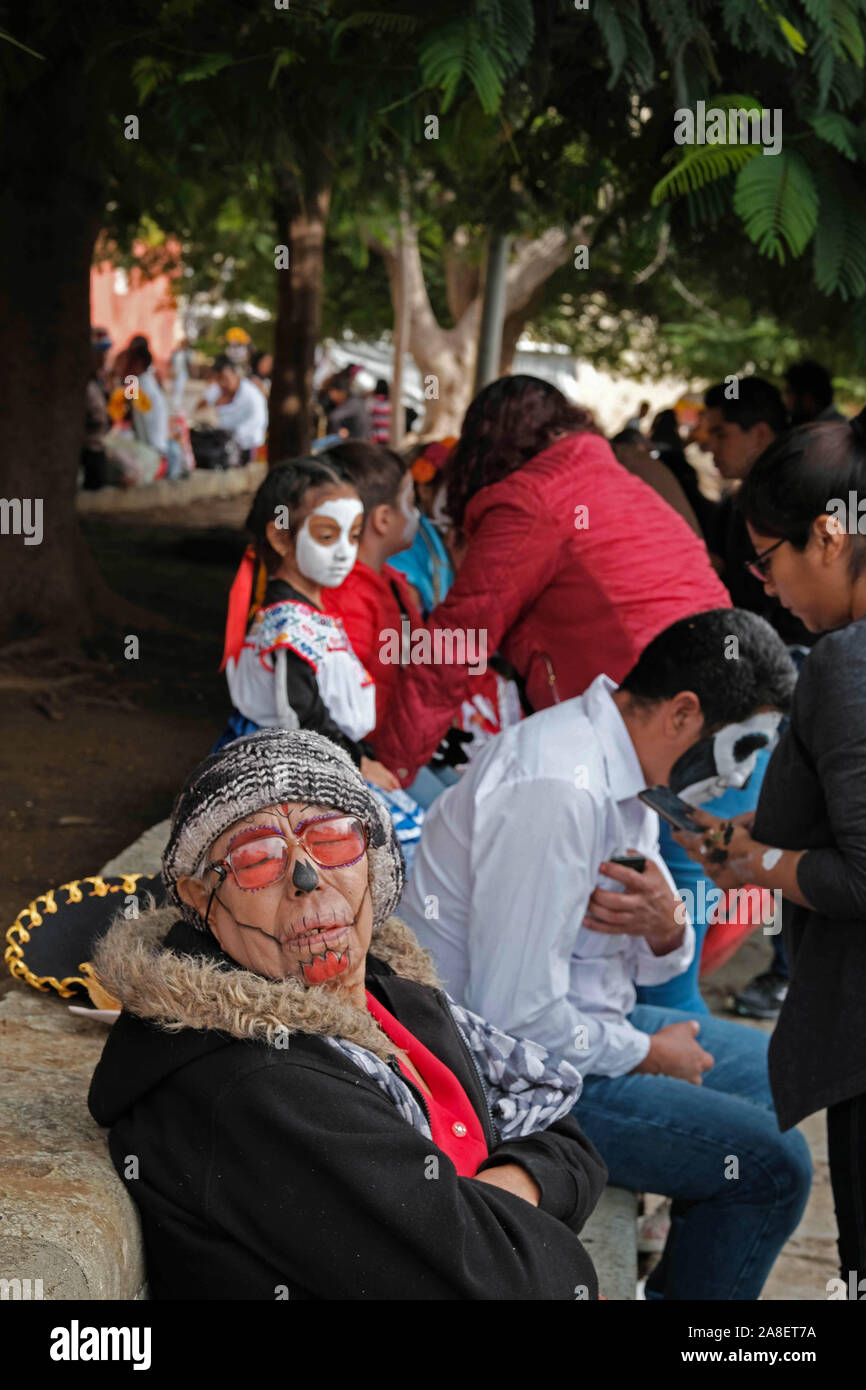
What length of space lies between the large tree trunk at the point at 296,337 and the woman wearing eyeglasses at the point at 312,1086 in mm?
9987

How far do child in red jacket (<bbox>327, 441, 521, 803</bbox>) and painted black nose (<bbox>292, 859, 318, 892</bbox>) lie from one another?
7.19ft

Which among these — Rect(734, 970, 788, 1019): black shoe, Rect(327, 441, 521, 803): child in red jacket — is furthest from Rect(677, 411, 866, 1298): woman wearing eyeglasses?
Rect(734, 970, 788, 1019): black shoe

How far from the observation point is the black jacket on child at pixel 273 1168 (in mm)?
1922

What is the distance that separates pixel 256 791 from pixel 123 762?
15.3ft

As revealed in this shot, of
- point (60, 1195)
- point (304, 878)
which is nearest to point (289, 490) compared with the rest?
point (304, 878)

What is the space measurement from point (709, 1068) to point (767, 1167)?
0.31m

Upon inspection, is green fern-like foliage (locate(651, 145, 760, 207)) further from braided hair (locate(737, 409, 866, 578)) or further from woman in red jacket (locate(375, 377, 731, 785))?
braided hair (locate(737, 409, 866, 578))

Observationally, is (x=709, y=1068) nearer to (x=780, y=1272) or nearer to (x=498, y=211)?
(x=780, y=1272)

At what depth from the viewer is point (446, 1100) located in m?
2.33

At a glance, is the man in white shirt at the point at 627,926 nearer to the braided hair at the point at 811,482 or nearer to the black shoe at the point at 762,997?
the braided hair at the point at 811,482

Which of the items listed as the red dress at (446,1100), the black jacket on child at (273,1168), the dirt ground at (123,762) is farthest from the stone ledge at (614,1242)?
the black jacket on child at (273,1168)

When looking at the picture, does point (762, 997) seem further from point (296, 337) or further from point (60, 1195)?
point (296, 337)

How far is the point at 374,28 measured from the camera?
441 cm
